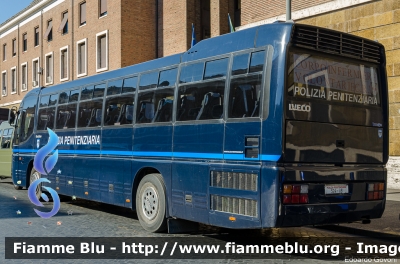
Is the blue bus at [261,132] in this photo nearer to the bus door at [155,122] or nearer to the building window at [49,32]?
the bus door at [155,122]

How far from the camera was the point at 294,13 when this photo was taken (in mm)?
18500

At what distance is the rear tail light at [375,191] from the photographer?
25.2 feet

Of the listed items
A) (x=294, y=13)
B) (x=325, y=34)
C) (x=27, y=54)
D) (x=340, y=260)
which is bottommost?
(x=340, y=260)

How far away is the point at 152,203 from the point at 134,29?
22.2m

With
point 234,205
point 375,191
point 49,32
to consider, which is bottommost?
point 234,205

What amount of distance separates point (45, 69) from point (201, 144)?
33.4 m

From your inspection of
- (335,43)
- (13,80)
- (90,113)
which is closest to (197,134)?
(335,43)

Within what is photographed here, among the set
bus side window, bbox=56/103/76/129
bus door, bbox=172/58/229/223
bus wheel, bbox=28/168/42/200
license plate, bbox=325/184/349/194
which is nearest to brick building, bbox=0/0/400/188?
license plate, bbox=325/184/349/194

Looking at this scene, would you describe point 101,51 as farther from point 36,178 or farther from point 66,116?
point 66,116

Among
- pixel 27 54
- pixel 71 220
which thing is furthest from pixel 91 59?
pixel 71 220

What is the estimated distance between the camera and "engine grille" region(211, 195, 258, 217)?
698 cm

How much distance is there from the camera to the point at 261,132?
22.6 ft

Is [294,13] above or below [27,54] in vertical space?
below

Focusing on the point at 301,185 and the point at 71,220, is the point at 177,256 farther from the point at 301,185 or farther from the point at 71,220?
the point at 71,220
